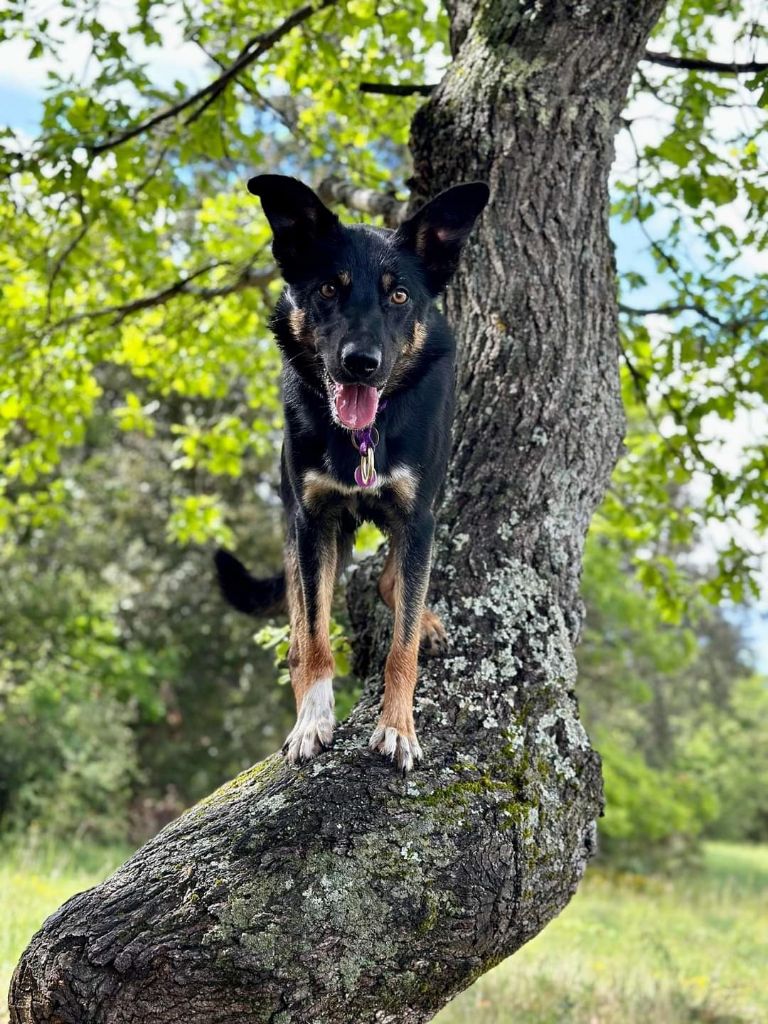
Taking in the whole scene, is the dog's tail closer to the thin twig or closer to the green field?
the green field

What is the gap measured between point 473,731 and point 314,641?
66cm

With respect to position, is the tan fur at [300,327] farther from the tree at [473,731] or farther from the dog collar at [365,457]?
the tree at [473,731]

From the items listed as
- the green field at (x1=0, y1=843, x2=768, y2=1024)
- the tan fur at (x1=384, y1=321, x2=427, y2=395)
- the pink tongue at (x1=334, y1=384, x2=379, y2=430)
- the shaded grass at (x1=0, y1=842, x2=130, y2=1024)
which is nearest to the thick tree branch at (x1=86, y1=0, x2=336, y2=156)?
the tan fur at (x1=384, y1=321, x2=427, y2=395)

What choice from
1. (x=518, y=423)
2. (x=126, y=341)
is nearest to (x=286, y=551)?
(x=518, y=423)

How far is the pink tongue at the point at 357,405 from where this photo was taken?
3.35 m

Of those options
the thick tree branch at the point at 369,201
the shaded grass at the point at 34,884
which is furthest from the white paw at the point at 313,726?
the thick tree branch at the point at 369,201

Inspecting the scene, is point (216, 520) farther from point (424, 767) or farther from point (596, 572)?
point (424, 767)

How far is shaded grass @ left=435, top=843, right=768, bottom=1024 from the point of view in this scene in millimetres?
6191

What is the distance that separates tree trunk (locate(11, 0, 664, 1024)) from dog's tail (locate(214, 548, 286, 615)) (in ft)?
2.52

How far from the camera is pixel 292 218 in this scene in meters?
3.57

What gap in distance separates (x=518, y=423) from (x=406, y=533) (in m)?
0.93

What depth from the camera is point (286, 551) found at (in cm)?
427

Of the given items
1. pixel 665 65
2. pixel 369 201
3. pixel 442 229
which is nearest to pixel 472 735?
pixel 442 229

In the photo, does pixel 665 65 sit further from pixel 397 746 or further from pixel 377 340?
pixel 397 746
